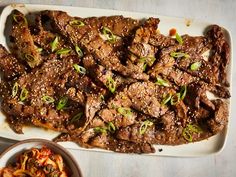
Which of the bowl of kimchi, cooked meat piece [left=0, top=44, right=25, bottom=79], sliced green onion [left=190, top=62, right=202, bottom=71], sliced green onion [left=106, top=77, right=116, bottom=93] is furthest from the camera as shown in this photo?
sliced green onion [left=190, top=62, right=202, bottom=71]

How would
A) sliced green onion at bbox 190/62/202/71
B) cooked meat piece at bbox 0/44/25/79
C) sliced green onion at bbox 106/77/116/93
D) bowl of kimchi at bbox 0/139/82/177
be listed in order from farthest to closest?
sliced green onion at bbox 190/62/202/71, cooked meat piece at bbox 0/44/25/79, sliced green onion at bbox 106/77/116/93, bowl of kimchi at bbox 0/139/82/177

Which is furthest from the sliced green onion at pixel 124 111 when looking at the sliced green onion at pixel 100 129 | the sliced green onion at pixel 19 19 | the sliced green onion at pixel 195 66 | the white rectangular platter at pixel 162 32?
the sliced green onion at pixel 19 19

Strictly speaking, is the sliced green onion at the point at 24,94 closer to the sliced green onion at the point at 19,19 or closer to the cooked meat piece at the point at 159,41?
the sliced green onion at the point at 19,19

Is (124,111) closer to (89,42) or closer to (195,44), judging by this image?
(89,42)

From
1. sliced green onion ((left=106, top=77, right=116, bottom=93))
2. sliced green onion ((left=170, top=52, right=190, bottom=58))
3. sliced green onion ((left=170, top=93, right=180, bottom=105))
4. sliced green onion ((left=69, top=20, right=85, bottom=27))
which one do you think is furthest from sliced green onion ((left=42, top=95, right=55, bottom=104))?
sliced green onion ((left=170, top=52, right=190, bottom=58))

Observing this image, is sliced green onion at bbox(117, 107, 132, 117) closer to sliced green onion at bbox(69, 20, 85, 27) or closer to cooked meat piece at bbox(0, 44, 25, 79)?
sliced green onion at bbox(69, 20, 85, 27)

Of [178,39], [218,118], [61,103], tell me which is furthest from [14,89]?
[218,118]

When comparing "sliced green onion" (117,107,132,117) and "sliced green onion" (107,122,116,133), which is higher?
"sliced green onion" (117,107,132,117)
